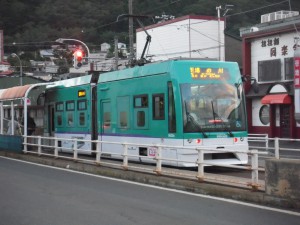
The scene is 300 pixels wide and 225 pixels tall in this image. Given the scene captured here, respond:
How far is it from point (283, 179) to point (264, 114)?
27316mm

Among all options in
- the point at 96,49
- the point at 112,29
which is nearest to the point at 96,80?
the point at 112,29

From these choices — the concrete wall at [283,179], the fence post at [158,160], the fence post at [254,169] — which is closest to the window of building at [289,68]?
the fence post at [158,160]

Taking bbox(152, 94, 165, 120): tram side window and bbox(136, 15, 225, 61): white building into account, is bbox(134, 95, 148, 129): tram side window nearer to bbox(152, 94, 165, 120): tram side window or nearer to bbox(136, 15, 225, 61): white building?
bbox(152, 94, 165, 120): tram side window

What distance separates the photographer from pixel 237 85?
15117 mm

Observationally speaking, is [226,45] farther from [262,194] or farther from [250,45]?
[262,194]

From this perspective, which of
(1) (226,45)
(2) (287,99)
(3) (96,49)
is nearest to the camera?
(2) (287,99)

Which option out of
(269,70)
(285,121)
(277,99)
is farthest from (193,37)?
(277,99)

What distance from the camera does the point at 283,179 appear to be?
933 cm

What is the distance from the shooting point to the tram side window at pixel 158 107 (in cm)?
1488

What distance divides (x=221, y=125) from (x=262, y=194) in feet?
16.6

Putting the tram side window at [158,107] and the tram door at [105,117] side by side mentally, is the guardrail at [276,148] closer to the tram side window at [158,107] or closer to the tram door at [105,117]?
the tram side window at [158,107]

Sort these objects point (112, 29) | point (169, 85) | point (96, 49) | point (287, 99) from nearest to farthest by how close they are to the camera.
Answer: point (169, 85) → point (287, 99) → point (112, 29) → point (96, 49)

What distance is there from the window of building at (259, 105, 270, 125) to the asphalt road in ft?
79.1

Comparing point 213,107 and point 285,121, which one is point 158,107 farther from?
point 285,121
